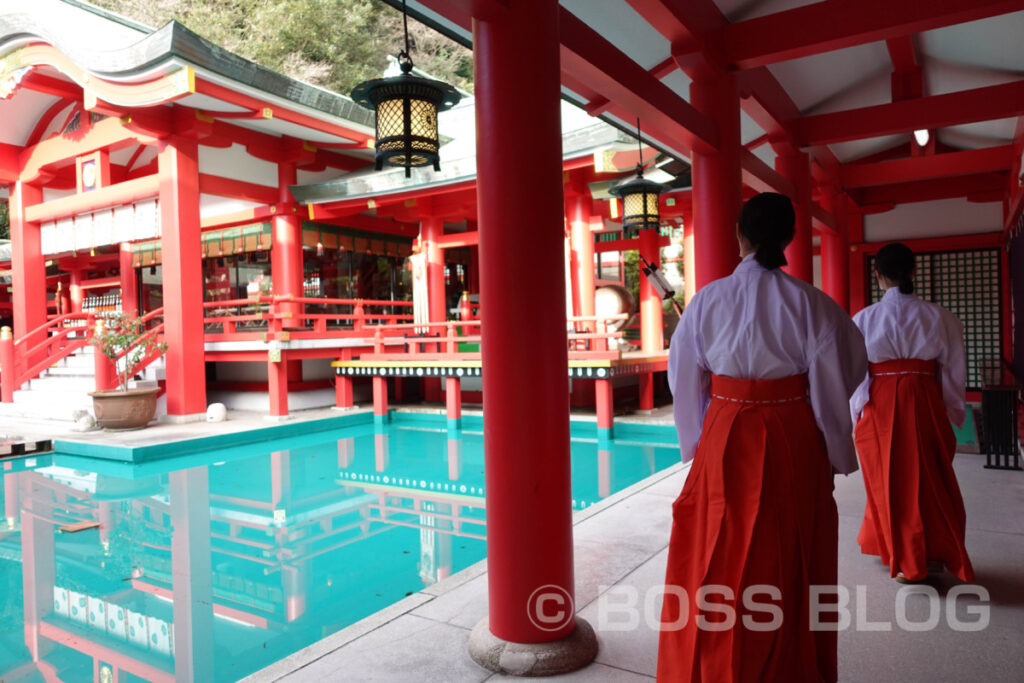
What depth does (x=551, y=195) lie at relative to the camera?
235 centimetres

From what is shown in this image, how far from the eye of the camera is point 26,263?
1184 cm

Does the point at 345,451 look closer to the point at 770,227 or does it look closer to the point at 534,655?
the point at 534,655

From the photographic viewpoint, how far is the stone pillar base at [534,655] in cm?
228

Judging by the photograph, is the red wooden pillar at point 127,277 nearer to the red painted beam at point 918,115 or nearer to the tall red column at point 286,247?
the tall red column at point 286,247

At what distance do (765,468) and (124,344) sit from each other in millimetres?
9479

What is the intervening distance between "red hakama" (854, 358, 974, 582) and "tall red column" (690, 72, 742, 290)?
1466 mm

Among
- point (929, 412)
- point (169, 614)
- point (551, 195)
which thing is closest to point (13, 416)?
point (169, 614)

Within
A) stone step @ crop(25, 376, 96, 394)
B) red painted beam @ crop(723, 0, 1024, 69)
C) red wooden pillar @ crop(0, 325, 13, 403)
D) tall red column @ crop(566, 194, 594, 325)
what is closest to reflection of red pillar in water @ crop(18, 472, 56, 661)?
red painted beam @ crop(723, 0, 1024, 69)

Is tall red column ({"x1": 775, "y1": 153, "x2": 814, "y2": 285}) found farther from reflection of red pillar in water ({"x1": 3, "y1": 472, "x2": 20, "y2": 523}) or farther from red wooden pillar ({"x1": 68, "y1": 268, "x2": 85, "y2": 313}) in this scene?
red wooden pillar ({"x1": 68, "y1": 268, "x2": 85, "y2": 313})

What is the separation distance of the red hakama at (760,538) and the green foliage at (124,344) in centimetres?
906

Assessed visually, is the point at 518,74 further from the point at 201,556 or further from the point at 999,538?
the point at 201,556

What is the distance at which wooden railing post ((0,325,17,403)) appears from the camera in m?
11.2

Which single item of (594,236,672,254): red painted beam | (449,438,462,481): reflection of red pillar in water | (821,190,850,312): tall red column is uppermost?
(594,236,672,254): red painted beam

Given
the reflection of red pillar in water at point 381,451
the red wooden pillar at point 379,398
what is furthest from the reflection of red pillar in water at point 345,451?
the red wooden pillar at point 379,398
